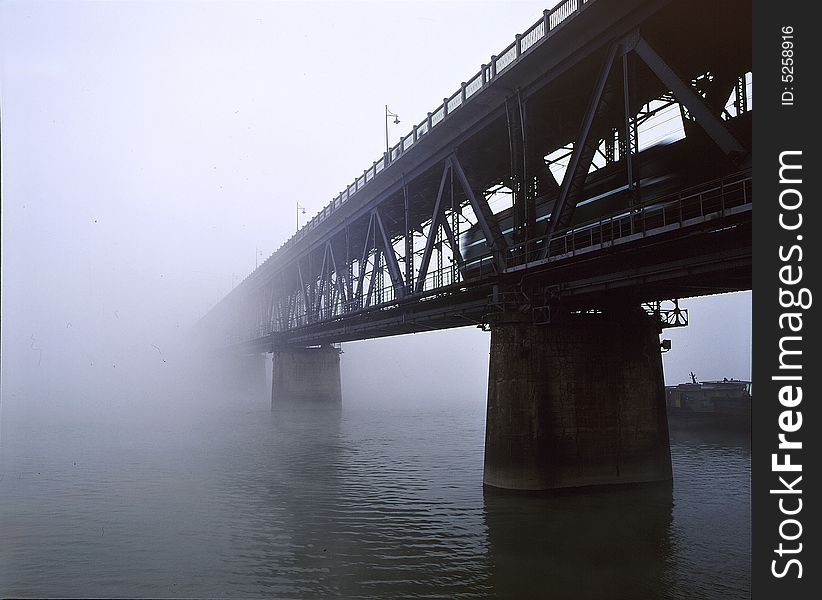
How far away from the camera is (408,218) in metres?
37.1

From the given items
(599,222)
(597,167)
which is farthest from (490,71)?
(599,222)

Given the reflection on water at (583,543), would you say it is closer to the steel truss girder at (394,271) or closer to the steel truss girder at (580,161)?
the steel truss girder at (580,161)

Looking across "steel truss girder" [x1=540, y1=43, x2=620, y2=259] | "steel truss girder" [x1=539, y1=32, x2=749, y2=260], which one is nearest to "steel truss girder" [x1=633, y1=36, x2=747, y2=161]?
"steel truss girder" [x1=539, y1=32, x2=749, y2=260]

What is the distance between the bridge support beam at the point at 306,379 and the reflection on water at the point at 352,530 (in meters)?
35.2

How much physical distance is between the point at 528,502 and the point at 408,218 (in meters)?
18.9

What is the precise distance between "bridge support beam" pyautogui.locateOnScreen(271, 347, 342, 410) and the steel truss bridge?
3692 centimetres

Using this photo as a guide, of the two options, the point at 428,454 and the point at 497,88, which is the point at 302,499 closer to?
the point at 428,454

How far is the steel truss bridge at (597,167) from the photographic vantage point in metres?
19.5

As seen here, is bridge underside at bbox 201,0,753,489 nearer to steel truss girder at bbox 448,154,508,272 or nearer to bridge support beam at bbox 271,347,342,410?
steel truss girder at bbox 448,154,508,272

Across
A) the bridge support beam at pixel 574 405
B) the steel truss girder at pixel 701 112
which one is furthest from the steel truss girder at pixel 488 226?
the steel truss girder at pixel 701 112

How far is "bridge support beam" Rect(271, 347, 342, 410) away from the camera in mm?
73562

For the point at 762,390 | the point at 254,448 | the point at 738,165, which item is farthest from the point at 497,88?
the point at 254,448

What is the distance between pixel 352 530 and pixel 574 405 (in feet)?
32.2

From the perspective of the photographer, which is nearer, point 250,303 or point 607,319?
point 607,319
